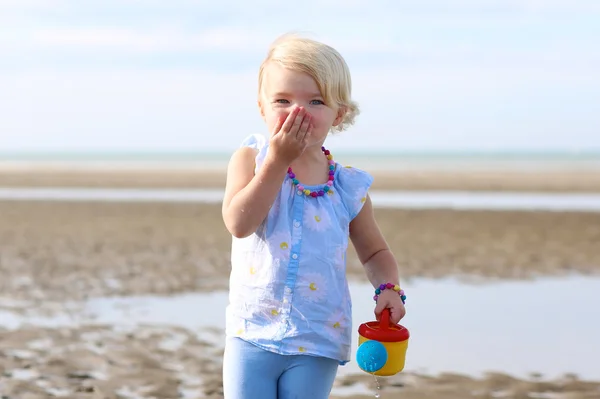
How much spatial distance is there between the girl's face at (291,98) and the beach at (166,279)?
2777 millimetres

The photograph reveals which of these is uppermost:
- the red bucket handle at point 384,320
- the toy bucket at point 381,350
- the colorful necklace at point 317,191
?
the colorful necklace at point 317,191

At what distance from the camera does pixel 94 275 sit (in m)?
10.0

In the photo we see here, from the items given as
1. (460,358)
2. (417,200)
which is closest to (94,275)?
(460,358)

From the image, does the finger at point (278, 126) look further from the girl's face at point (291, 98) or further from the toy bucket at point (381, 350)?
the toy bucket at point (381, 350)

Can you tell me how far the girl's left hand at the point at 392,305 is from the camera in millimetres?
2953

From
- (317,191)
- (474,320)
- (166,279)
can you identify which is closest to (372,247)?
(317,191)

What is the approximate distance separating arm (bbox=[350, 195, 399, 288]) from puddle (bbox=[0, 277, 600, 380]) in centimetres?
268

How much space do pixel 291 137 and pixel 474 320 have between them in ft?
17.0

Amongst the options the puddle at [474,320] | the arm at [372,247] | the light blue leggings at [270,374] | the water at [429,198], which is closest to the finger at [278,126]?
the arm at [372,247]

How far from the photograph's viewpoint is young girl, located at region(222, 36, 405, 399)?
2.75 m

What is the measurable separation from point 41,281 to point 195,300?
7.21 feet

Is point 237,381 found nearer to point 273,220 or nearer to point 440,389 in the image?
point 273,220

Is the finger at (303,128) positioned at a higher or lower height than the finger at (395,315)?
higher

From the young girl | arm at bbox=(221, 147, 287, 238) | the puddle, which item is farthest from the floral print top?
the puddle
